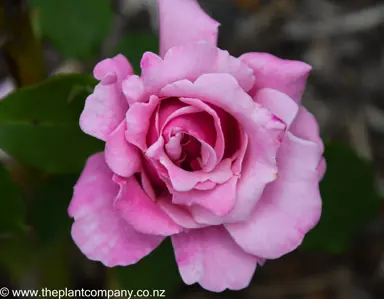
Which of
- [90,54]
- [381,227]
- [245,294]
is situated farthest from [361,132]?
[90,54]

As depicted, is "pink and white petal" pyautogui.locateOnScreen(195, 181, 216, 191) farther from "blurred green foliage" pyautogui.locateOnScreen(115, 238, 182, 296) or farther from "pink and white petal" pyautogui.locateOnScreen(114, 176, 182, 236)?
"blurred green foliage" pyautogui.locateOnScreen(115, 238, 182, 296)

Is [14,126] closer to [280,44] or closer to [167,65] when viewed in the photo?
[167,65]

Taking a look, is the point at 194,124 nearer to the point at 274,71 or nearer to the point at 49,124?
the point at 274,71

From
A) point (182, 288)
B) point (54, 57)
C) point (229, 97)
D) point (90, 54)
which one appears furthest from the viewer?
point (54, 57)

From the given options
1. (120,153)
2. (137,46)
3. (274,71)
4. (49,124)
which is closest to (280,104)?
(274,71)

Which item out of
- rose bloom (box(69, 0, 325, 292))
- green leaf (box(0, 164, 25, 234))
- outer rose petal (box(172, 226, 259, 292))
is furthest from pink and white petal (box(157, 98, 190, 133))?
green leaf (box(0, 164, 25, 234))

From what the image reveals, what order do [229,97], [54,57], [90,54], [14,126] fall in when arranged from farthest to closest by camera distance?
1. [54,57]
2. [90,54]
3. [14,126]
4. [229,97]

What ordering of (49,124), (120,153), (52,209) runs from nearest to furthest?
(120,153), (49,124), (52,209)
